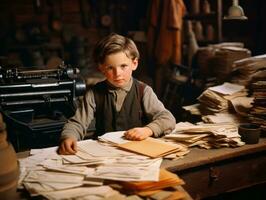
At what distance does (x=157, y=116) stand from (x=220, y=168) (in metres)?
0.61

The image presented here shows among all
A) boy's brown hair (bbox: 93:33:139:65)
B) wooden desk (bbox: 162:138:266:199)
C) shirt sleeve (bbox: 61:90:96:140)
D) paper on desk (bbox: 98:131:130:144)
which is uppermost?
boy's brown hair (bbox: 93:33:139:65)

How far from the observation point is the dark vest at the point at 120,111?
2.82 m

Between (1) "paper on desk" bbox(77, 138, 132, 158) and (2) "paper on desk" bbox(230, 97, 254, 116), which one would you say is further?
(2) "paper on desk" bbox(230, 97, 254, 116)

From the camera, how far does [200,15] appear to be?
604cm

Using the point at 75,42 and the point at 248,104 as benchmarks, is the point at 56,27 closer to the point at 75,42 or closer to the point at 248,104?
the point at 75,42

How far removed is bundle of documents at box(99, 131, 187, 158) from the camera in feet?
6.89

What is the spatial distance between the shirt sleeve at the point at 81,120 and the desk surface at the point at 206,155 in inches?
27.6

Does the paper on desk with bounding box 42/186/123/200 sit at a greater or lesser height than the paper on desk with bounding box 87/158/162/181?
lesser

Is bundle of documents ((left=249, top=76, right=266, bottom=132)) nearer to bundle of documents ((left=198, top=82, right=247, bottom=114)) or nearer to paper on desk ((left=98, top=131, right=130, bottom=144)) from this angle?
bundle of documents ((left=198, top=82, right=247, bottom=114))

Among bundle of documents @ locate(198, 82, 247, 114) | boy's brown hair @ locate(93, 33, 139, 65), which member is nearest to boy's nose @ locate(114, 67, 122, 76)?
boy's brown hair @ locate(93, 33, 139, 65)

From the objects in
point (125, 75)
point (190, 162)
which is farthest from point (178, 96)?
point (190, 162)

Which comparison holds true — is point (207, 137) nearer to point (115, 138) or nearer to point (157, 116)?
point (157, 116)

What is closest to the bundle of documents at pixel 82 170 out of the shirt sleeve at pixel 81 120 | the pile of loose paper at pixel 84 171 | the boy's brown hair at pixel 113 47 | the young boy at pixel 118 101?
the pile of loose paper at pixel 84 171

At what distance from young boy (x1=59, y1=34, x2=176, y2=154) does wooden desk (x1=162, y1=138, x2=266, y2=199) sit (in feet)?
1.26
